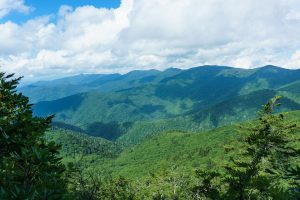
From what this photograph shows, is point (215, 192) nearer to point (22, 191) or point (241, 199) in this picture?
point (241, 199)

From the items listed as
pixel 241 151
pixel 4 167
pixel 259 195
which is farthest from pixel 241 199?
pixel 4 167

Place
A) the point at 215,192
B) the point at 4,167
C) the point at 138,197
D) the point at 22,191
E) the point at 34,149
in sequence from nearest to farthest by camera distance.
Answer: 1. the point at 22,191
2. the point at 34,149
3. the point at 4,167
4. the point at 215,192
5. the point at 138,197

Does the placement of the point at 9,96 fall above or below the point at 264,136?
above

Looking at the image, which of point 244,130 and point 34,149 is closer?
point 34,149

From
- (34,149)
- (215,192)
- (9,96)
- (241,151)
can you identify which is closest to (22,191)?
(34,149)

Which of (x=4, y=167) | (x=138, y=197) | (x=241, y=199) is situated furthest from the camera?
(x=138, y=197)

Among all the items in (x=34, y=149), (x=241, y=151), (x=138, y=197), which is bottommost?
(x=138, y=197)

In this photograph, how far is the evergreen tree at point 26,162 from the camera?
8.33m

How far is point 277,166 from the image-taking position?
32875mm

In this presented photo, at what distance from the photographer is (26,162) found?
366 inches

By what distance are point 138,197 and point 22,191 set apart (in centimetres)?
9149

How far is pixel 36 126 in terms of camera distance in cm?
1465

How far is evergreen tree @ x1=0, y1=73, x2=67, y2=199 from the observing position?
27.3ft

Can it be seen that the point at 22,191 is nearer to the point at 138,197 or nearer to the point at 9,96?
the point at 9,96
